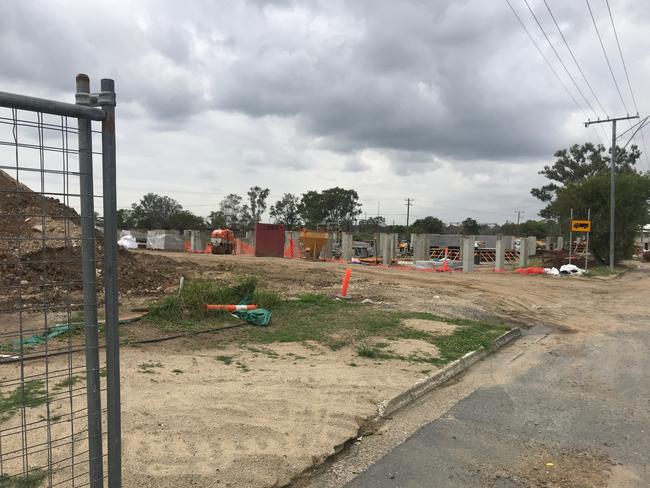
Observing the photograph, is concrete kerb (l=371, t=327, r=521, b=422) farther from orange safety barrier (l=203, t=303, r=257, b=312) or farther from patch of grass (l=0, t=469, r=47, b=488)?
orange safety barrier (l=203, t=303, r=257, b=312)

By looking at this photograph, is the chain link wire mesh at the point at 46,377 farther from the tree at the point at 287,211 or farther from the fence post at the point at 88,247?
the tree at the point at 287,211

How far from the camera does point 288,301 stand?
1269 centimetres

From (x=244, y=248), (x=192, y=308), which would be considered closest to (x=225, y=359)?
(x=192, y=308)

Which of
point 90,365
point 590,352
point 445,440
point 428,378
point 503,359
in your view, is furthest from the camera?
point 590,352

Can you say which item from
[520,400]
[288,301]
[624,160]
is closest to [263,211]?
[624,160]

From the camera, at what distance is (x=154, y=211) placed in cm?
10062

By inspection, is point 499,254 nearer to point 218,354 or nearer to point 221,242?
point 221,242

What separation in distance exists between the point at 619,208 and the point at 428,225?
63635 millimetres

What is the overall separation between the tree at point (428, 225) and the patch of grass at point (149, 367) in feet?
291

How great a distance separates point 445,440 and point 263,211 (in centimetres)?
10373

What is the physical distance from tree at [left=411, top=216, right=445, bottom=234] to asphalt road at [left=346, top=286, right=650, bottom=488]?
87.6 m

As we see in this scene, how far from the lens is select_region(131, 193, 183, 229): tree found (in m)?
90.7

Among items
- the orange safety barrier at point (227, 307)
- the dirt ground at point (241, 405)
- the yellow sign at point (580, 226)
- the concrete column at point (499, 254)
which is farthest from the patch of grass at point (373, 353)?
the yellow sign at point (580, 226)

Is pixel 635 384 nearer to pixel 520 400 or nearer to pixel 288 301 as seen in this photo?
pixel 520 400
